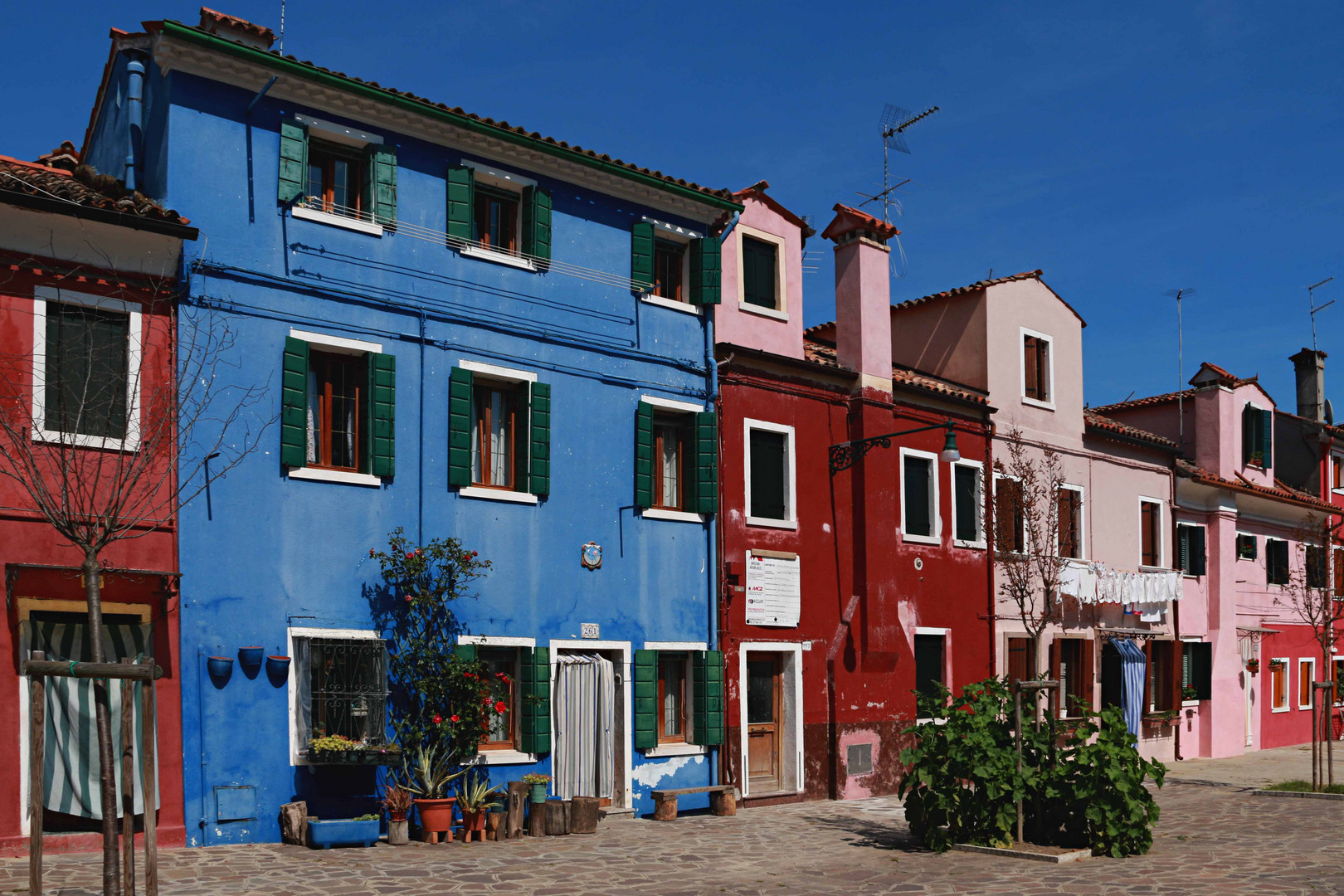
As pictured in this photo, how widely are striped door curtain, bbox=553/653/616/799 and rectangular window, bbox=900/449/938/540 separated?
268 inches

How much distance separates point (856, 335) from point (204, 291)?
35.2 feet

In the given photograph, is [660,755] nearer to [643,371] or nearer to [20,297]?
[643,371]

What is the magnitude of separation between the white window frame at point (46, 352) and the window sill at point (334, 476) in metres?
1.78

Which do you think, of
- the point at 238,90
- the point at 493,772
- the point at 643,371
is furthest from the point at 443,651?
the point at 238,90

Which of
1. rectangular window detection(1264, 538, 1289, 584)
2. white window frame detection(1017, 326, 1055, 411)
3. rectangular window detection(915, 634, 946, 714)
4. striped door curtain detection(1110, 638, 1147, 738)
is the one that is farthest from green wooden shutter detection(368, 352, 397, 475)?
rectangular window detection(1264, 538, 1289, 584)

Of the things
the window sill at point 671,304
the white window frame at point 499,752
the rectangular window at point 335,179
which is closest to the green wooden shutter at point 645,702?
the white window frame at point 499,752

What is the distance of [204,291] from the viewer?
13.9 m

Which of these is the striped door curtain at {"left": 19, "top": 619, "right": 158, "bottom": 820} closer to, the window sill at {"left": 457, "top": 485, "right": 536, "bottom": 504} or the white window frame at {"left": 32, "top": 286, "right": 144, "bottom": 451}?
the white window frame at {"left": 32, "top": 286, "right": 144, "bottom": 451}

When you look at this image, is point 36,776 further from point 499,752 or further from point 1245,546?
point 1245,546

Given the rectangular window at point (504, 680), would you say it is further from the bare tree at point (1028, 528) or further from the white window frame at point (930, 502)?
the bare tree at point (1028, 528)

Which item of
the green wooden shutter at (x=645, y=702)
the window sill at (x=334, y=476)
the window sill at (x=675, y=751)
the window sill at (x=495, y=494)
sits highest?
the window sill at (x=334, y=476)

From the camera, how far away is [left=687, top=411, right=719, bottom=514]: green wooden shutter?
1828 centimetres

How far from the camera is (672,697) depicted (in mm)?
18203

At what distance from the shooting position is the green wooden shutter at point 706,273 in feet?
62.2
